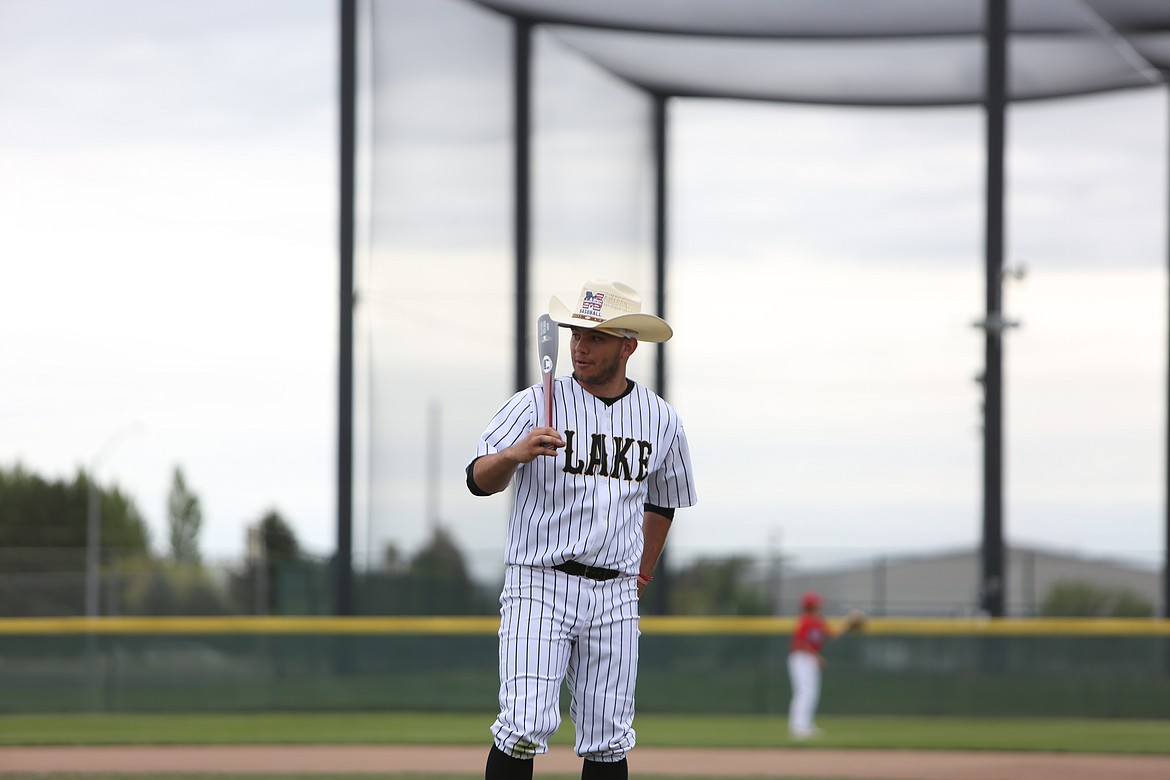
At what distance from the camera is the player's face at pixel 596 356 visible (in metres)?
5.74

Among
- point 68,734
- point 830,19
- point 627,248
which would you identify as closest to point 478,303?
point 627,248

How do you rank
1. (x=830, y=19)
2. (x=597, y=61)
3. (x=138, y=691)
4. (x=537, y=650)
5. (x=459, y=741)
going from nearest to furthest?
(x=537, y=650) < (x=459, y=741) < (x=138, y=691) < (x=830, y=19) < (x=597, y=61)

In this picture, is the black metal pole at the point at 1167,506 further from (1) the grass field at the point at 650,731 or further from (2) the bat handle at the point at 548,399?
(2) the bat handle at the point at 548,399

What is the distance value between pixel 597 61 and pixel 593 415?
20.4 meters

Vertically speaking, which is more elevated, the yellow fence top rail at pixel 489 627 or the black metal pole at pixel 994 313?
the black metal pole at pixel 994 313

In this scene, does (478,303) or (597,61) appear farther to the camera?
(597,61)

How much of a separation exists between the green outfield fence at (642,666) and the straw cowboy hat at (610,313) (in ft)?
43.9

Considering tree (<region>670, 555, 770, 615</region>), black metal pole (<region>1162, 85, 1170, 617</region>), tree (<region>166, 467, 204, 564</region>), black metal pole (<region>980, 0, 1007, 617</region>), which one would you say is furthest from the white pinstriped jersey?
tree (<region>166, 467, 204, 564</region>)

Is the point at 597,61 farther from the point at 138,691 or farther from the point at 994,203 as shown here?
the point at 138,691

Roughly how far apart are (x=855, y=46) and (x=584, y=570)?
64.5ft

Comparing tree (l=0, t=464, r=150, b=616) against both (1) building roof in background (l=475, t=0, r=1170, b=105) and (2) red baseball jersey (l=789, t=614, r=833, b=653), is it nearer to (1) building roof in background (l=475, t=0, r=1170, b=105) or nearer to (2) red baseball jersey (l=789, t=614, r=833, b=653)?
A: (1) building roof in background (l=475, t=0, r=1170, b=105)

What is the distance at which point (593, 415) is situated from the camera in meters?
5.75

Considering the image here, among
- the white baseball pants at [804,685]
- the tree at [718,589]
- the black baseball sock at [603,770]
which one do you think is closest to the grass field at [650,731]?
the white baseball pants at [804,685]

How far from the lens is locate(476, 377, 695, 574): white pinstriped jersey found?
559 cm
